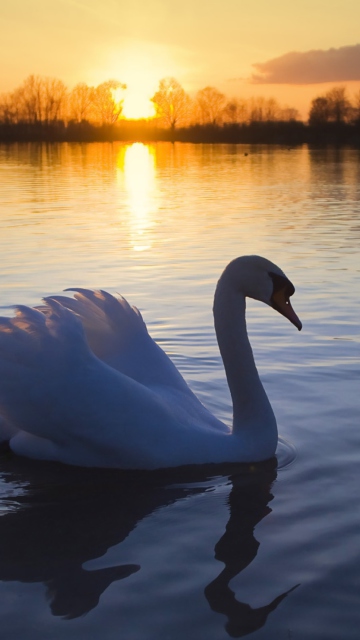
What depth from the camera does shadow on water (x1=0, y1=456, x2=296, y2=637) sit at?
380 cm

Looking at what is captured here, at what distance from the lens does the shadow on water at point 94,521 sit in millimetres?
3801

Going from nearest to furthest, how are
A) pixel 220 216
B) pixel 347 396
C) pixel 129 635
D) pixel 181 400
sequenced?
1. pixel 129 635
2. pixel 181 400
3. pixel 347 396
4. pixel 220 216

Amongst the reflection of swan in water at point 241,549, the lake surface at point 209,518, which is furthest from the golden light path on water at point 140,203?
the reflection of swan in water at point 241,549

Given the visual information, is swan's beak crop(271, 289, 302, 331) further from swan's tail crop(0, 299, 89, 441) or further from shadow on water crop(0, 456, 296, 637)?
swan's tail crop(0, 299, 89, 441)

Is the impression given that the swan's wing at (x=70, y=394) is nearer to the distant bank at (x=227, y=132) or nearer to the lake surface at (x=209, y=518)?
the lake surface at (x=209, y=518)

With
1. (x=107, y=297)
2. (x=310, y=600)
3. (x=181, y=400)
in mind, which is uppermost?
(x=107, y=297)

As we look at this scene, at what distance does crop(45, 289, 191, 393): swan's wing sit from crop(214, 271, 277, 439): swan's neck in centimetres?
36

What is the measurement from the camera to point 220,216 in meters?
20.5

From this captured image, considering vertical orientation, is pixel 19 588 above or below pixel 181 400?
below

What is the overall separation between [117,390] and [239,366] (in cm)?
92

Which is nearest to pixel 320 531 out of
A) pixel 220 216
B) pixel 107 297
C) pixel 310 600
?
pixel 310 600

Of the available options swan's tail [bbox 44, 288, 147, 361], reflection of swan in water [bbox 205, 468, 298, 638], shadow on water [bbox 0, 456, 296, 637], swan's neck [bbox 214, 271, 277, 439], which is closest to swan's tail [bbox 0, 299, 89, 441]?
shadow on water [bbox 0, 456, 296, 637]

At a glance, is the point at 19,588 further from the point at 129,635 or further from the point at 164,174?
the point at 164,174

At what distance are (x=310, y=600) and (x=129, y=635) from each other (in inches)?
31.0
